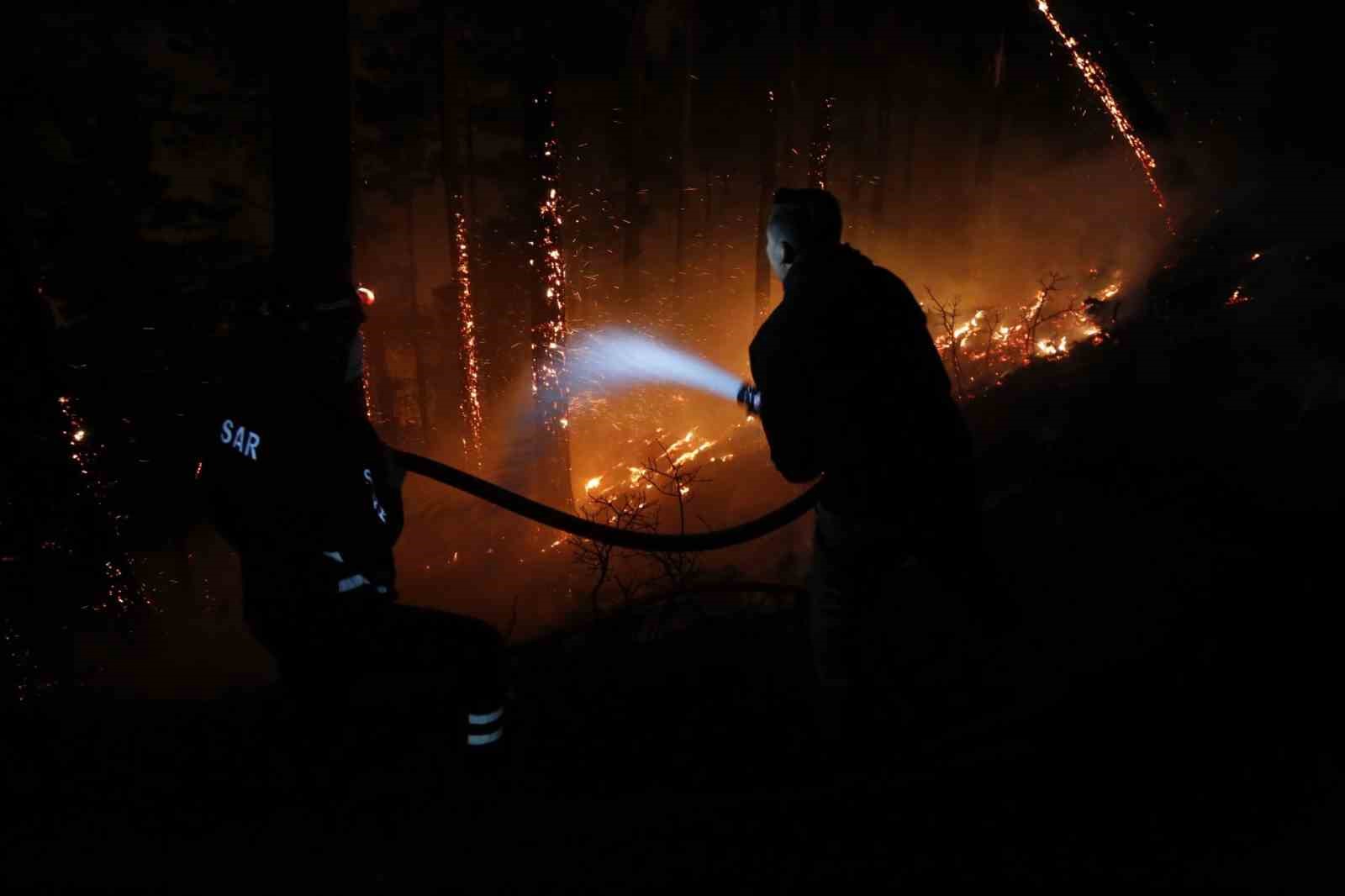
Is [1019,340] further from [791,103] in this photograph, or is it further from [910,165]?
[910,165]

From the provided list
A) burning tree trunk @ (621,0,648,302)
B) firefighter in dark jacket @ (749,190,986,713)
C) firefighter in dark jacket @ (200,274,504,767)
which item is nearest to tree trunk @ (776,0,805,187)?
burning tree trunk @ (621,0,648,302)

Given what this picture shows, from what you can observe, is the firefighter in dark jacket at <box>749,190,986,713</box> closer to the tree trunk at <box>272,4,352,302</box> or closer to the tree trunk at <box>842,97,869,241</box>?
the tree trunk at <box>272,4,352,302</box>

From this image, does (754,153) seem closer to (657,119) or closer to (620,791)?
(657,119)

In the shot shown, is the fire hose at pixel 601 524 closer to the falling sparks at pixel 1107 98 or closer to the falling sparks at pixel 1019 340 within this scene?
the falling sparks at pixel 1019 340

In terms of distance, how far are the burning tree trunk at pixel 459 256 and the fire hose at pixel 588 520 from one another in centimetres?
617

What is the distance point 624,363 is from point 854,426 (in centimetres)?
829

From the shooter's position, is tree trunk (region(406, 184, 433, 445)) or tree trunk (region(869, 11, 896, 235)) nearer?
tree trunk (region(406, 184, 433, 445))

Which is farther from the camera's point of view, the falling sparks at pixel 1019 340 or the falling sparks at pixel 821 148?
the falling sparks at pixel 821 148

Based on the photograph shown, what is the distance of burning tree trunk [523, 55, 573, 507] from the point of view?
8.41 meters

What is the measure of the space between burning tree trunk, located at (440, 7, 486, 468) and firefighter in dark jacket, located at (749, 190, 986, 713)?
6.85 meters

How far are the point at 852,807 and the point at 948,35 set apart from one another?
14.1m

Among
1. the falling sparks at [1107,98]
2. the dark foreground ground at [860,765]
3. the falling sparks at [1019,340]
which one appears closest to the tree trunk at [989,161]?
the falling sparks at [1107,98]

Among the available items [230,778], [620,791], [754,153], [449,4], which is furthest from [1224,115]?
[230,778]

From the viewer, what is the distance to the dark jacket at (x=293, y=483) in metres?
2.62
